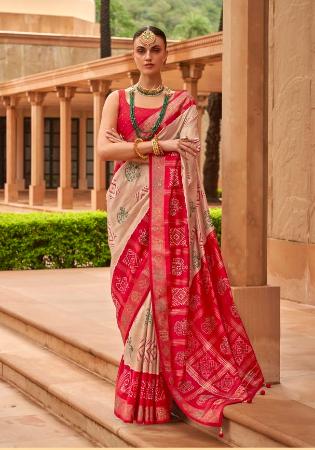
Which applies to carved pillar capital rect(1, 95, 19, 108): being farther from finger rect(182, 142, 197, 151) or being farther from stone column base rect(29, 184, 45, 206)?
finger rect(182, 142, 197, 151)

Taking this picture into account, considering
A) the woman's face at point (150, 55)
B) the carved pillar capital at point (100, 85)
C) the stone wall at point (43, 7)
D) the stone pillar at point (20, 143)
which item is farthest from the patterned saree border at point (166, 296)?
the stone wall at point (43, 7)

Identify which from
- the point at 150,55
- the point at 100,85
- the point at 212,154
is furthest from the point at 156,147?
the point at 212,154

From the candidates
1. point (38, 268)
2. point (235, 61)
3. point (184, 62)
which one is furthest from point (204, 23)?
point (235, 61)

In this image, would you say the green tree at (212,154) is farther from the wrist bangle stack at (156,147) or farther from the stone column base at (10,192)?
the wrist bangle stack at (156,147)

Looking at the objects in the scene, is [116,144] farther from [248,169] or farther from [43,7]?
[43,7]

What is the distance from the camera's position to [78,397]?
19.7 feet

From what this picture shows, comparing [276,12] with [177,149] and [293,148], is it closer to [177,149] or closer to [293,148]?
[293,148]

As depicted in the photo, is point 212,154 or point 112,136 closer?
point 112,136

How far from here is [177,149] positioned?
5.19 meters

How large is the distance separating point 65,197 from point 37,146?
2.19 m

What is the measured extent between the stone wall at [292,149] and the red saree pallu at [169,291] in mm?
3852

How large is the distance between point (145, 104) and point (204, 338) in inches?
48.0

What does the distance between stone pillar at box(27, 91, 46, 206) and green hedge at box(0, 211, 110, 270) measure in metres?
13.1

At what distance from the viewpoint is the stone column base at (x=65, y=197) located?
24.2 m
